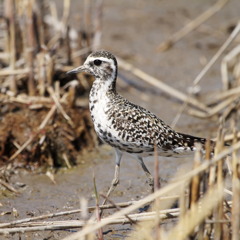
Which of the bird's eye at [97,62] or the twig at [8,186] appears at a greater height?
the bird's eye at [97,62]

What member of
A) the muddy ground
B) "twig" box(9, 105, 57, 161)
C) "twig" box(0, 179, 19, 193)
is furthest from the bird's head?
"twig" box(0, 179, 19, 193)

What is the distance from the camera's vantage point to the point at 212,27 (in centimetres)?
1163

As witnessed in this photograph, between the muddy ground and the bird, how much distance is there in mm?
423

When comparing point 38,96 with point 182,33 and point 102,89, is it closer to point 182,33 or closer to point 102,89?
point 102,89

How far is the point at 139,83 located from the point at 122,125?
12.1ft

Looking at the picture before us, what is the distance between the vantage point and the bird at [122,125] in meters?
6.48

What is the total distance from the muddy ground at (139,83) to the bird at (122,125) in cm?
42

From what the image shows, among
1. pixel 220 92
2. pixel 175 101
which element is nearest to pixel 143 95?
pixel 175 101

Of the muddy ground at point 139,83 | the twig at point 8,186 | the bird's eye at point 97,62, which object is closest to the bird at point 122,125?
the bird's eye at point 97,62

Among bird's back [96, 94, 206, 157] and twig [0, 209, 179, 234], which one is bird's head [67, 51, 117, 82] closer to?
bird's back [96, 94, 206, 157]

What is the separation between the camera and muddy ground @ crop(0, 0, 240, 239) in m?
7.09

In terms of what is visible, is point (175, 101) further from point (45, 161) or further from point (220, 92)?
point (45, 161)

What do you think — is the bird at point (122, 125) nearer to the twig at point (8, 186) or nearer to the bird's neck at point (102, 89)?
the bird's neck at point (102, 89)

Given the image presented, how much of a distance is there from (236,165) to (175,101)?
4.77 metres
